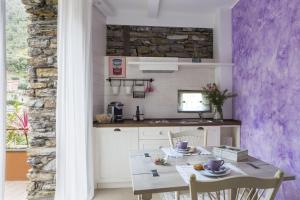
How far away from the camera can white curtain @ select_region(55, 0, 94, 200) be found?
2.18 meters

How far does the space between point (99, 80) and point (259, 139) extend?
7.70ft

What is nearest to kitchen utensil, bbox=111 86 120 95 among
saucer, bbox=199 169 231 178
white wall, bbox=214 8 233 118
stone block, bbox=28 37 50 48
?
stone block, bbox=28 37 50 48

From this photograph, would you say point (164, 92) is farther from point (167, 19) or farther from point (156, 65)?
point (167, 19)

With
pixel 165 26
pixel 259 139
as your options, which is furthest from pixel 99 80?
pixel 259 139

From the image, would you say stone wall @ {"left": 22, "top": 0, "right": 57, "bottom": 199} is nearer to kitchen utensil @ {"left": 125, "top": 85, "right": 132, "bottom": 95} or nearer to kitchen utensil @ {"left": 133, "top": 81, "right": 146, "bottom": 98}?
kitchen utensil @ {"left": 125, "top": 85, "right": 132, "bottom": 95}

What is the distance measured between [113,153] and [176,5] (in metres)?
2.43

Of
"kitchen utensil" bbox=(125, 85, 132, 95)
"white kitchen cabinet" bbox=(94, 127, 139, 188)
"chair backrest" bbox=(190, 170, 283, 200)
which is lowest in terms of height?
"white kitchen cabinet" bbox=(94, 127, 139, 188)

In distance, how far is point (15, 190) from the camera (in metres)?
2.93

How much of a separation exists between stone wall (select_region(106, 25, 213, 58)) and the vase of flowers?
0.67 meters

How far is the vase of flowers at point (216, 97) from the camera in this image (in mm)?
3525

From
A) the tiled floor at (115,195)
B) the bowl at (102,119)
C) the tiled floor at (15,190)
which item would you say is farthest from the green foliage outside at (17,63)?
the tiled floor at (115,195)

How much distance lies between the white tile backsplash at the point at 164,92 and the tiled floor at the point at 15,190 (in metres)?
1.72

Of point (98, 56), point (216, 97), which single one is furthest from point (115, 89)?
point (216, 97)

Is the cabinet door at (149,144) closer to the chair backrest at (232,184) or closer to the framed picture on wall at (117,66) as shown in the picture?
the framed picture on wall at (117,66)
